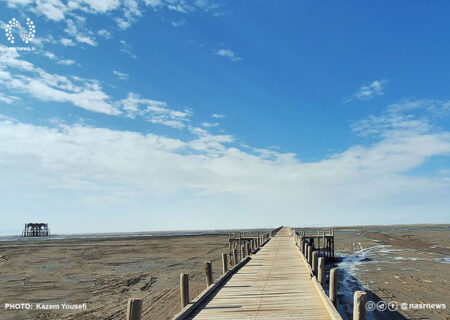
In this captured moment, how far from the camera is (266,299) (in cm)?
886

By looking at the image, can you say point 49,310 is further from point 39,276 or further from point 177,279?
point 39,276

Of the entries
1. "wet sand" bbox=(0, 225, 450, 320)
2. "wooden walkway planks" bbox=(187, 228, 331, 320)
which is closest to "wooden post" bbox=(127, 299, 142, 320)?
"wooden walkway planks" bbox=(187, 228, 331, 320)

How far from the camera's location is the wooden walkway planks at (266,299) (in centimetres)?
751

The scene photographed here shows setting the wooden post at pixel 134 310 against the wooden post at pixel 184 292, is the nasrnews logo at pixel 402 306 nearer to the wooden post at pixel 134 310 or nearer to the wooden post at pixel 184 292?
the wooden post at pixel 184 292

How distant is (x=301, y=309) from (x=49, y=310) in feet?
39.4

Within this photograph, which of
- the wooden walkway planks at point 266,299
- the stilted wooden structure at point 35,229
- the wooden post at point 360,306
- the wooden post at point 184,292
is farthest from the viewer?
the stilted wooden structure at point 35,229

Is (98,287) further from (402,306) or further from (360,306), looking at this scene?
(360,306)

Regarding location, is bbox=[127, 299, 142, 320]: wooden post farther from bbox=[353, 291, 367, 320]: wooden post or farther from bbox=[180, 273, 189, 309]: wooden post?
bbox=[353, 291, 367, 320]: wooden post

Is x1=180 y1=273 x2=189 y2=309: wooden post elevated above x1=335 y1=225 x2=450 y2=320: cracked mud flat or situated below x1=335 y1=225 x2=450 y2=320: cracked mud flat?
above

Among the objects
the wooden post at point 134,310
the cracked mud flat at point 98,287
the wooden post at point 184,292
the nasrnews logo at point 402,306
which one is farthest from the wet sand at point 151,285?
the wooden post at point 134,310

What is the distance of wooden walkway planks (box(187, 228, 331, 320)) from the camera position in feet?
24.6

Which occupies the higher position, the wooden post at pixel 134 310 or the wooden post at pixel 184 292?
the wooden post at pixel 134 310

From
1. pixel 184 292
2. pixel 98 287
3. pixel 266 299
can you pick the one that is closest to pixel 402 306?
pixel 266 299

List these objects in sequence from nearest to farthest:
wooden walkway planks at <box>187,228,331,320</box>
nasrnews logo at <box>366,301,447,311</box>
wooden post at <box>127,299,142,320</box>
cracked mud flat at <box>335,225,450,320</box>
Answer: wooden post at <box>127,299,142,320</box> → wooden walkway planks at <box>187,228,331,320</box> → cracked mud flat at <box>335,225,450,320</box> → nasrnews logo at <box>366,301,447,311</box>
